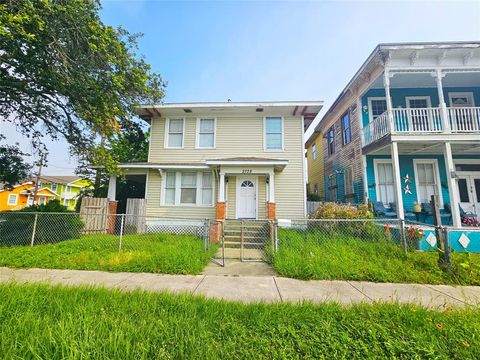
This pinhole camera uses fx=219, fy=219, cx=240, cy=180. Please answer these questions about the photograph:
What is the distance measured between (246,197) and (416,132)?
7452mm

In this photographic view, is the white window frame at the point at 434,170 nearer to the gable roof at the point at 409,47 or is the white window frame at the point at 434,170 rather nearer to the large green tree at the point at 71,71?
the gable roof at the point at 409,47

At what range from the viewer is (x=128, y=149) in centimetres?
1611

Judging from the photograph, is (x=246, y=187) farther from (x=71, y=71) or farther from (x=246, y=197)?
(x=71, y=71)

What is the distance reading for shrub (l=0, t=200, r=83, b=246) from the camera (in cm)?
740

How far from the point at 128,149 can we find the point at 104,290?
1438 cm

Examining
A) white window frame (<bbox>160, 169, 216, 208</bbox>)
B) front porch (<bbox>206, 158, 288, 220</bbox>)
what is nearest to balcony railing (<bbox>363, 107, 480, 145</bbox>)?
front porch (<bbox>206, 158, 288, 220</bbox>)

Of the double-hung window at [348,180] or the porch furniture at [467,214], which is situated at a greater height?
the double-hung window at [348,180]

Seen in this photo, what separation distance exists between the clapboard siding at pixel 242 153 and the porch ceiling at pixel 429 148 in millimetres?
3691

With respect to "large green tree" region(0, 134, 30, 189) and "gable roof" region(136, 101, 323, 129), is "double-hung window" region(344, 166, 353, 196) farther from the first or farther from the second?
"large green tree" region(0, 134, 30, 189)

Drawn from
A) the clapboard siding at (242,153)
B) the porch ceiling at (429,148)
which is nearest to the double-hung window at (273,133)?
the clapboard siding at (242,153)

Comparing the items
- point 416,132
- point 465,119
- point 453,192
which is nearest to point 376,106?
point 416,132

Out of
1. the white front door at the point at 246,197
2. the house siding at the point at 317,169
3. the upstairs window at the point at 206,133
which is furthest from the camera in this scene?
the house siding at the point at 317,169

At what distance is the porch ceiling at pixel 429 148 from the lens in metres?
8.96

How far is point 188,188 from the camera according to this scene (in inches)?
437
